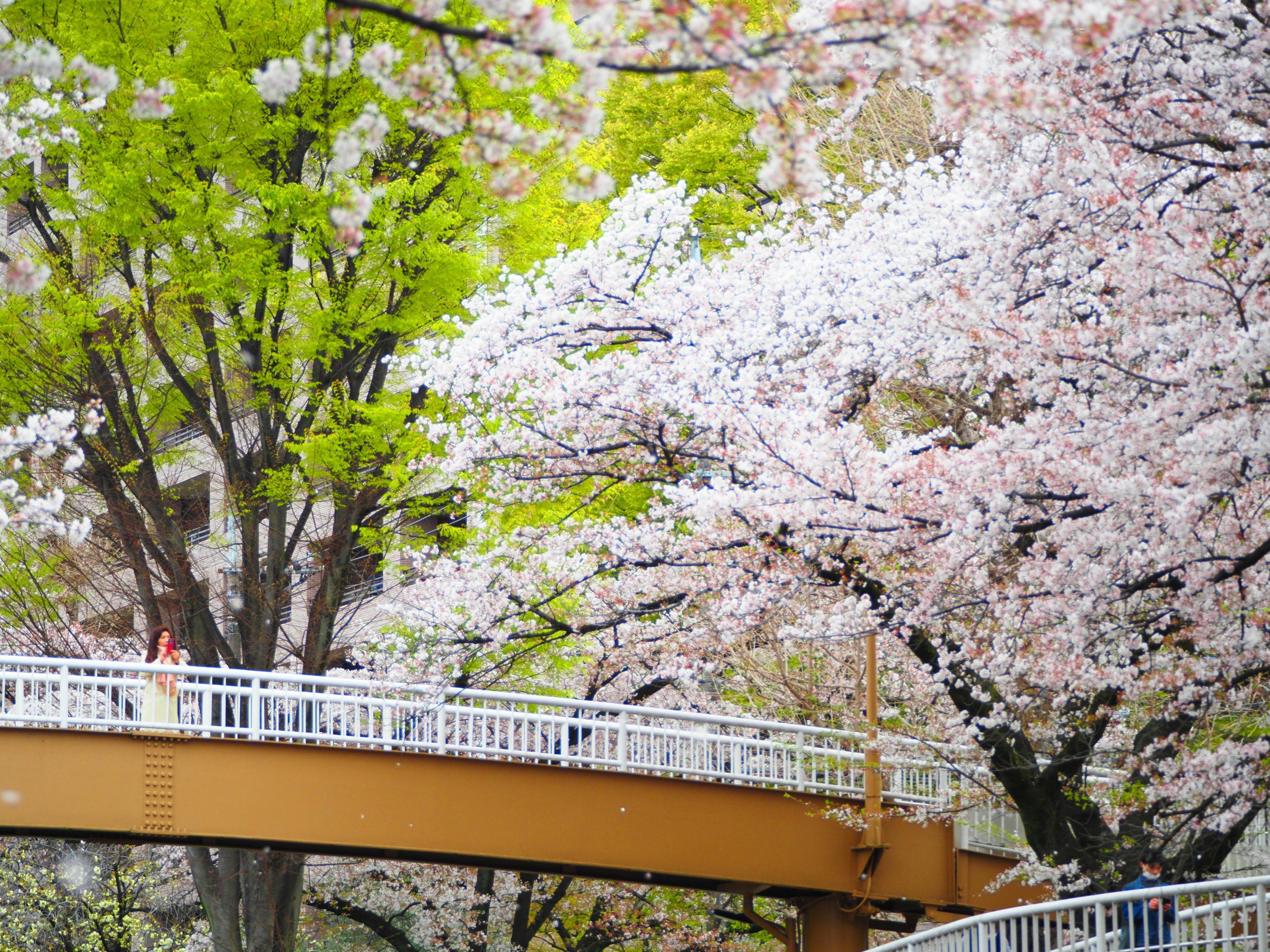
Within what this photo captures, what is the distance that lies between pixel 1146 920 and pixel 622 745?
20.5ft

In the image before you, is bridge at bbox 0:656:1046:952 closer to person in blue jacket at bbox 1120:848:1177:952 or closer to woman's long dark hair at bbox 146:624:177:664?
woman's long dark hair at bbox 146:624:177:664

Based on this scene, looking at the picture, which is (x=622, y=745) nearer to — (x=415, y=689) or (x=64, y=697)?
(x=415, y=689)

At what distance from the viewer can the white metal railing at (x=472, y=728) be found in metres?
13.1

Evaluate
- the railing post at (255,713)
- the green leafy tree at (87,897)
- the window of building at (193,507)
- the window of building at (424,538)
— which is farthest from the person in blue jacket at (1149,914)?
the green leafy tree at (87,897)

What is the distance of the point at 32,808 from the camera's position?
1296cm

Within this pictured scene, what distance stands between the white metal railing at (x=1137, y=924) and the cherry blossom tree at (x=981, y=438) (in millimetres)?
576

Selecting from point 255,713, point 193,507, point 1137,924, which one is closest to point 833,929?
point 1137,924

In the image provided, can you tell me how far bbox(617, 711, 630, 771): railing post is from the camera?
1376 cm

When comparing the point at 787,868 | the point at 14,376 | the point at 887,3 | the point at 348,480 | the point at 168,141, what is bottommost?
the point at 787,868

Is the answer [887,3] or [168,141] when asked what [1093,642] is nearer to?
[887,3]

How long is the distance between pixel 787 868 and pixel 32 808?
23.5 ft

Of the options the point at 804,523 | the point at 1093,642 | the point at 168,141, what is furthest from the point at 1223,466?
the point at 168,141

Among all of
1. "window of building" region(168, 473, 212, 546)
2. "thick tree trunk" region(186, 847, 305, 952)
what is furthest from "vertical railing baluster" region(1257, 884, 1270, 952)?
"window of building" region(168, 473, 212, 546)

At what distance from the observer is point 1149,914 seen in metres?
8.79
